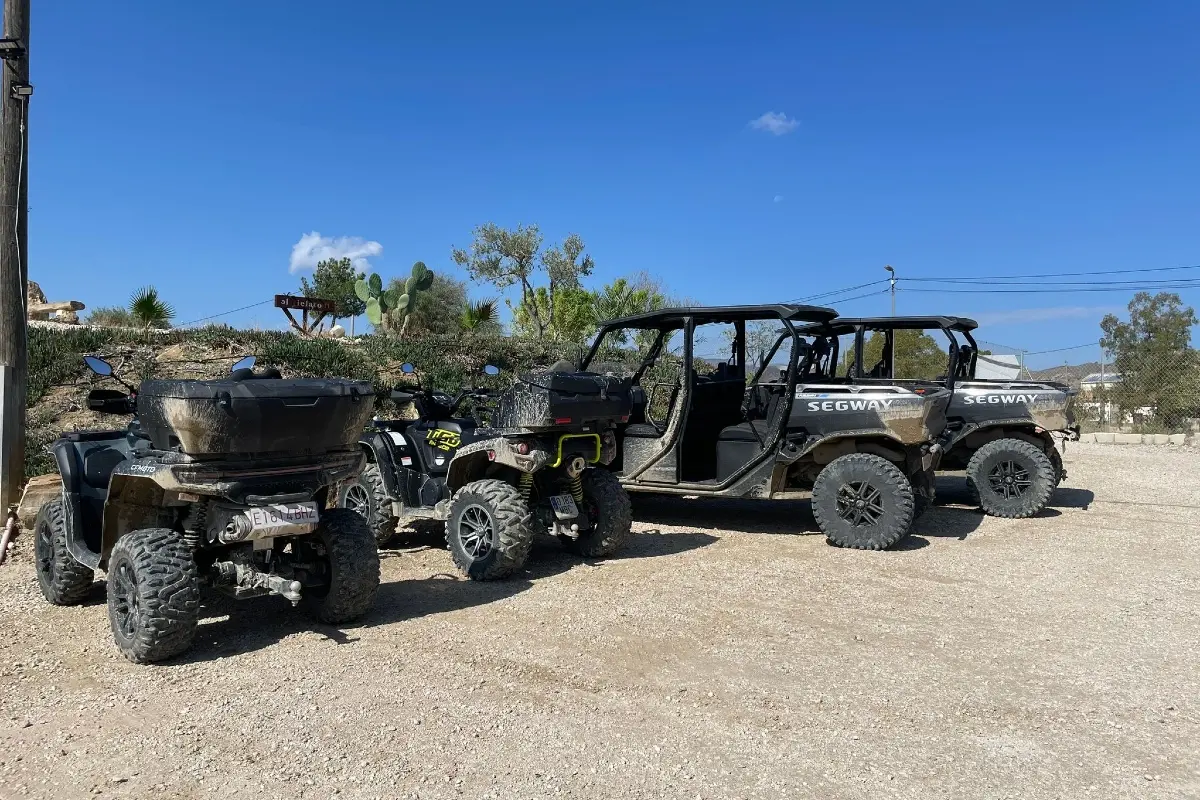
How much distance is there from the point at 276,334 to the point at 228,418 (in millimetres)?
8252

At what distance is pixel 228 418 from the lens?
3893mm

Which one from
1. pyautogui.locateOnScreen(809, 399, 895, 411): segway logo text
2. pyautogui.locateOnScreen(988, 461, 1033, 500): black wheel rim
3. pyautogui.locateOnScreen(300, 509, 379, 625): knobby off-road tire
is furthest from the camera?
pyautogui.locateOnScreen(988, 461, 1033, 500): black wheel rim

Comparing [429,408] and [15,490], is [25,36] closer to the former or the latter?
[15,490]

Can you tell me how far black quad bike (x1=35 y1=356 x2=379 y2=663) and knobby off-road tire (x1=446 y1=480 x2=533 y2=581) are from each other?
1.09m

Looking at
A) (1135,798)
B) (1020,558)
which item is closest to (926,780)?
(1135,798)

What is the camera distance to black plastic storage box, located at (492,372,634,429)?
19.0 feet

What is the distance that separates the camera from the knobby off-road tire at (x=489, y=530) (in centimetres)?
556

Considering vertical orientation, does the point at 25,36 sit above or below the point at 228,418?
above

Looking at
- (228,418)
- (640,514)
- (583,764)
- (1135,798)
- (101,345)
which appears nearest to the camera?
(1135,798)

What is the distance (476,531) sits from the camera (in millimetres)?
5797

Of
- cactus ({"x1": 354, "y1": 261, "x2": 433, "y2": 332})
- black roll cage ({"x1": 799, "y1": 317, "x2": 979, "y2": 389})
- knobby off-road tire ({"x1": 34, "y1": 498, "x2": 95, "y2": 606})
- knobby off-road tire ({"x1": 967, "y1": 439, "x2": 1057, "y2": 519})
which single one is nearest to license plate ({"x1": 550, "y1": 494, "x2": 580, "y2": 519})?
knobby off-road tire ({"x1": 34, "y1": 498, "x2": 95, "y2": 606})

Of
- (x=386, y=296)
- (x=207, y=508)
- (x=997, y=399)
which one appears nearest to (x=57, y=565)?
(x=207, y=508)

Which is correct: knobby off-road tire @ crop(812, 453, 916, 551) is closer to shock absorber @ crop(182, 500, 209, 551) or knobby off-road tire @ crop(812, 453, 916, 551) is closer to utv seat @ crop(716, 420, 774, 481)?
utv seat @ crop(716, 420, 774, 481)

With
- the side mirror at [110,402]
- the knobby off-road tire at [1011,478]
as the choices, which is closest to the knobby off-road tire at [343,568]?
the side mirror at [110,402]
